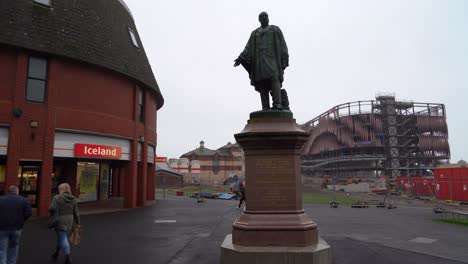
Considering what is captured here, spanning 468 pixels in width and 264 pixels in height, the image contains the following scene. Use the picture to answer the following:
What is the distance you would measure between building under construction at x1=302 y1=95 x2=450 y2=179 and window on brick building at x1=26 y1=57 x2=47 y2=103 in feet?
235

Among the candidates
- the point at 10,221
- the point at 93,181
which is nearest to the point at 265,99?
the point at 10,221

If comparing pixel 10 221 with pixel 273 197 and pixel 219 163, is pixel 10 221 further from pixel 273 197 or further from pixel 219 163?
pixel 219 163

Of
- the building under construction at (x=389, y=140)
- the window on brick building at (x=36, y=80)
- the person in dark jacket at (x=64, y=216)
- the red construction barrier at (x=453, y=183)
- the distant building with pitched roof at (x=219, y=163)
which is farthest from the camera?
the distant building with pitched roof at (x=219, y=163)

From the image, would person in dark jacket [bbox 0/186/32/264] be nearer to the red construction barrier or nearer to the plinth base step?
the plinth base step

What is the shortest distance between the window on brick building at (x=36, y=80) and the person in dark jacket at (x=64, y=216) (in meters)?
11.9

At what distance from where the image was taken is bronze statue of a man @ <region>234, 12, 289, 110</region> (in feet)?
27.9

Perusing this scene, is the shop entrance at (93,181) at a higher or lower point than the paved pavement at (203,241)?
higher

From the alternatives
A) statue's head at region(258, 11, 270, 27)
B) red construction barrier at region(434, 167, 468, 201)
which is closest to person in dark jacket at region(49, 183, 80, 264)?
statue's head at region(258, 11, 270, 27)

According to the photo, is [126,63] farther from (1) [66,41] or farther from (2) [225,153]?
(2) [225,153]

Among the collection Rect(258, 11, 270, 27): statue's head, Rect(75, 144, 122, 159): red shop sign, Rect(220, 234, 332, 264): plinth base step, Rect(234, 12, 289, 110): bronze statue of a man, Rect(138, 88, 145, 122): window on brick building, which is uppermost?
Rect(138, 88, 145, 122): window on brick building

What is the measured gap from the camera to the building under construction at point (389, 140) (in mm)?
81625

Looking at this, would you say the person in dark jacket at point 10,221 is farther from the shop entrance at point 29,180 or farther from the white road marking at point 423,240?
the shop entrance at point 29,180

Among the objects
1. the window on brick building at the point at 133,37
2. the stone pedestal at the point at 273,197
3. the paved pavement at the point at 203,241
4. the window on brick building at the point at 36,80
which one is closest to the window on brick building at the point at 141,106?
the window on brick building at the point at 133,37

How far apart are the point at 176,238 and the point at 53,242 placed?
3.73 m
